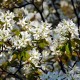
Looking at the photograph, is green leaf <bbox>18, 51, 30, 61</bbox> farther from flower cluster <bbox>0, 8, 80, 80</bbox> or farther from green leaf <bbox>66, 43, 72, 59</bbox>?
green leaf <bbox>66, 43, 72, 59</bbox>

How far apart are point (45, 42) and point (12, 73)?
0.41m

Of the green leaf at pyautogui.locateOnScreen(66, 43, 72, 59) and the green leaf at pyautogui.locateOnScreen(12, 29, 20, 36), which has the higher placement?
the green leaf at pyautogui.locateOnScreen(12, 29, 20, 36)

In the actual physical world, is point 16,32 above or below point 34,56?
above

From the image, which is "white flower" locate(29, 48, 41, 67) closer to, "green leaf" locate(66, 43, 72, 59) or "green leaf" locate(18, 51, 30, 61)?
"green leaf" locate(18, 51, 30, 61)

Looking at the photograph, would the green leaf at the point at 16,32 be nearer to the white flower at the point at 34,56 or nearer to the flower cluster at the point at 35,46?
the flower cluster at the point at 35,46

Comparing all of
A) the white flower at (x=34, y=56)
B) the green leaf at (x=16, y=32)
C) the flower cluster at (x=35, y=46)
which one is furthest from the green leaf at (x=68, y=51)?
the green leaf at (x=16, y=32)

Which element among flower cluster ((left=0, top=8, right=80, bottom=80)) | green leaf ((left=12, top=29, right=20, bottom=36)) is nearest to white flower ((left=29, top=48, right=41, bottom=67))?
flower cluster ((left=0, top=8, right=80, bottom=80))

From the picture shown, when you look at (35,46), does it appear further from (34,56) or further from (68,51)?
(68,51)

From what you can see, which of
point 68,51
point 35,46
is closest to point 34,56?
point 35,46

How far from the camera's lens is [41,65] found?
294 centimetres

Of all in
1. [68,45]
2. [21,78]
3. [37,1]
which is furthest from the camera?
[37,1]

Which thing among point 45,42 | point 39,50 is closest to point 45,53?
point 39,50

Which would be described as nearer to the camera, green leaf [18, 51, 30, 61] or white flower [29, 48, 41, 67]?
green leaf [18, 51, 30, 61]

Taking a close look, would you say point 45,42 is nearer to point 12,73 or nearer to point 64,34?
point 64,34
